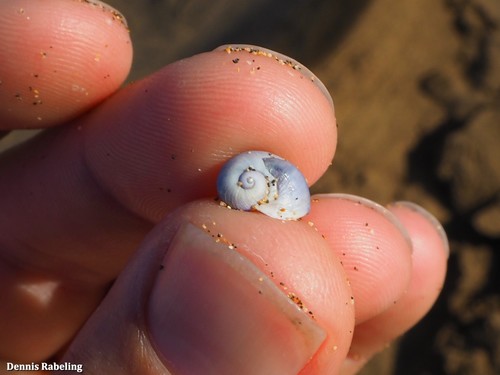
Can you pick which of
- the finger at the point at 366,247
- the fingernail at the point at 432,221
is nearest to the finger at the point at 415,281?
the fingernail at the point at 432,221

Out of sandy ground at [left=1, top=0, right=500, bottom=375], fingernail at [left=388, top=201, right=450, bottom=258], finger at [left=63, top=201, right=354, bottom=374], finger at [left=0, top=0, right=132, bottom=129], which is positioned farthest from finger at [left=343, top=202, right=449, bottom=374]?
finger at [left=0, top=0, right=132, bottom=129]

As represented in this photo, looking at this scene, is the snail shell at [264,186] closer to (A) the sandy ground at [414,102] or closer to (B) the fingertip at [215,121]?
(B) the fingertip at [215,121]

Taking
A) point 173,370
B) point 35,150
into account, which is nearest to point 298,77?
point 173,370

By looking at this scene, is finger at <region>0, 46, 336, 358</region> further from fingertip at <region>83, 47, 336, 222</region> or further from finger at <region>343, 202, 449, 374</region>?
finger at <region>343, 202, 449, 374</region>

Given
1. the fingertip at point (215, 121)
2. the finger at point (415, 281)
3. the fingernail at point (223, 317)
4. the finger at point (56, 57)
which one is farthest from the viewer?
the finger at point (415, 281)

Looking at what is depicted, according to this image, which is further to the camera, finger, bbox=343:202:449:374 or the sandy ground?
the sandy ground

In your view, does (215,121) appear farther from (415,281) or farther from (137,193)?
(415,281)

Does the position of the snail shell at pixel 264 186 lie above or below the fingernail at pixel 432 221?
above
